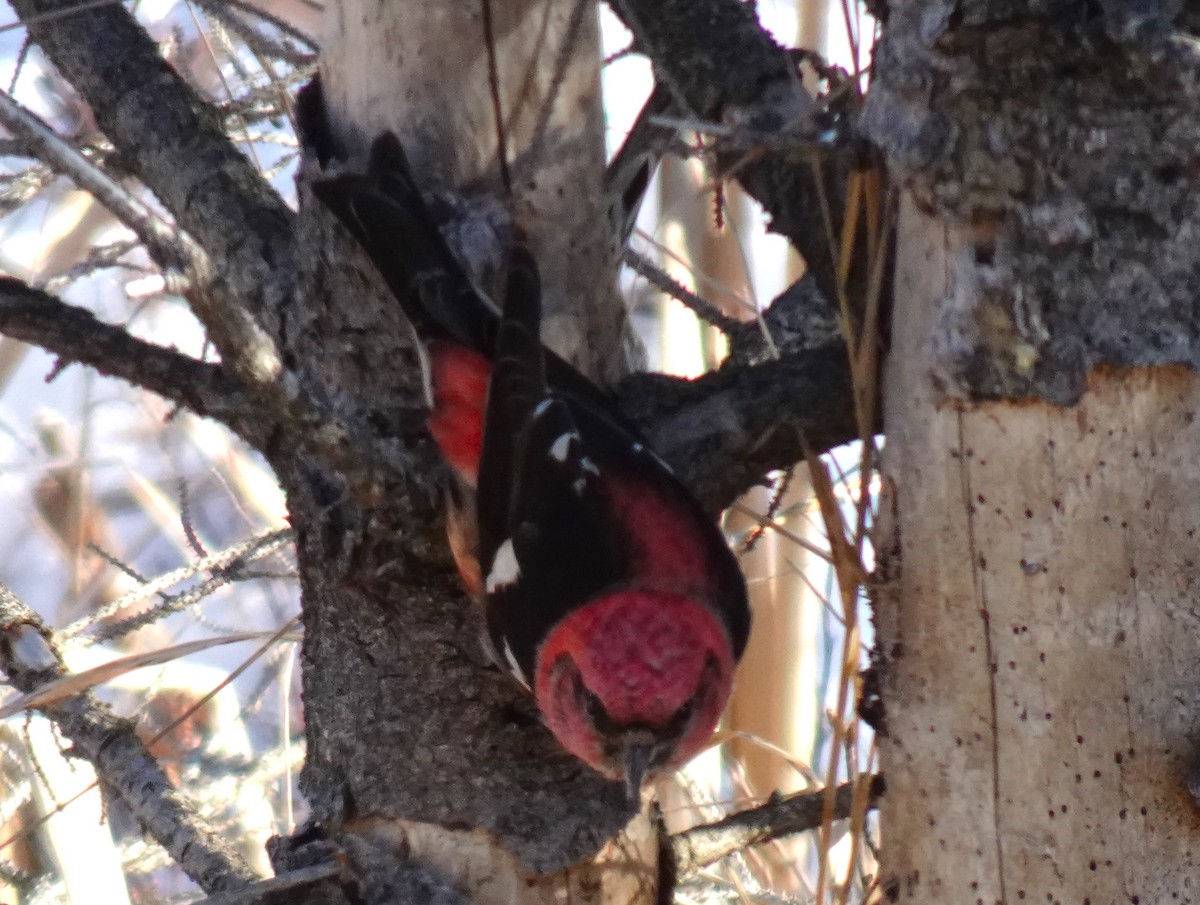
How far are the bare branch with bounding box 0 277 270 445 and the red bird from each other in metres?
0.24

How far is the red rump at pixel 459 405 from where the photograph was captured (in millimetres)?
1567

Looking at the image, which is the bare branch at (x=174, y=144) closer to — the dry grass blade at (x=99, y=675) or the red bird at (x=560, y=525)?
the red bird at (x=560, y=525)

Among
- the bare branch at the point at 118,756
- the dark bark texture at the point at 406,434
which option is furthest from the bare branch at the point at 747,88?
the bare branch at the point at 118,756

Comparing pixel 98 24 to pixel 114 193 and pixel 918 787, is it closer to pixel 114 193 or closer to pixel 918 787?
pixel 114 193

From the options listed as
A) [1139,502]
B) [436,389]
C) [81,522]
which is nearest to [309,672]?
[436,389]

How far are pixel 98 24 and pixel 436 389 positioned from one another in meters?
0.68

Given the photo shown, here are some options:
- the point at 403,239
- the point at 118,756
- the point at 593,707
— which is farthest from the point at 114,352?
the point at 593,707

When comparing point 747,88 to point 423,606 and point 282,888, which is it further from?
point 282,888

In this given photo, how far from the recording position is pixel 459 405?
5.42 feet

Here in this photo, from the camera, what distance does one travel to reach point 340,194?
4.76 feet

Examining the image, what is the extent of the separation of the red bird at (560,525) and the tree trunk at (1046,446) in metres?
0.48

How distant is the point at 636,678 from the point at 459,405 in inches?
16.0

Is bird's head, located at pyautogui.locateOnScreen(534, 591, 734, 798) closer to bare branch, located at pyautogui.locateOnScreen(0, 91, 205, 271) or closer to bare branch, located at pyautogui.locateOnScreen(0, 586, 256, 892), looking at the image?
bare branch, located at pyautogui.locateOnScreen(0, 586, 256, 892)

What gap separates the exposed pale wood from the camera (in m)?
1.03
